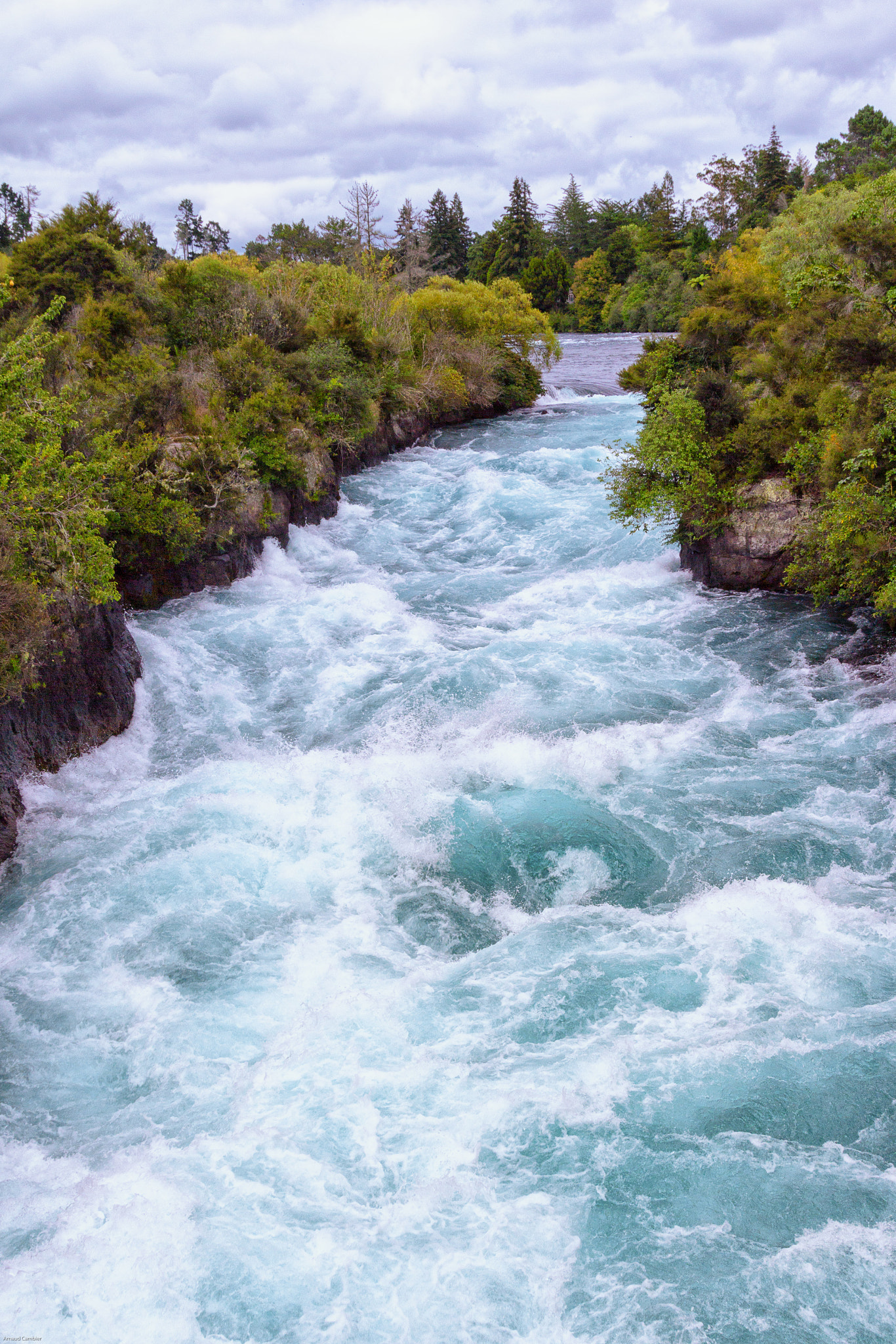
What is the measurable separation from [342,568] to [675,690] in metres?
9.87

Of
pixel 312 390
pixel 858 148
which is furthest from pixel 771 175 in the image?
pixel 312 390

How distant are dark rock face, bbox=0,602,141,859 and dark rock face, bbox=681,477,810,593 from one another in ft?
39.5

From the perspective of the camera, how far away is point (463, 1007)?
8.24 metres

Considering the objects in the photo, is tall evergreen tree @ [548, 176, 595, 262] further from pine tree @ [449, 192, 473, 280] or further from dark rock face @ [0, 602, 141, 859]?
dark rock face @ [0, 602, 141, 859]

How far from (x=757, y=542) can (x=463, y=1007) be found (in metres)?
12.8

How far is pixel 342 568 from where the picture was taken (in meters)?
21.3

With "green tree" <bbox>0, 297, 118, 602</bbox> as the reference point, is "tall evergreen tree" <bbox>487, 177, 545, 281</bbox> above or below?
above

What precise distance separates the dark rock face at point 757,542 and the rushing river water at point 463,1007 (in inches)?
101

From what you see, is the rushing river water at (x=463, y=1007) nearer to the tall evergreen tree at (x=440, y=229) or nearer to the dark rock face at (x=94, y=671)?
the dark rock face at (x=94, y=671)

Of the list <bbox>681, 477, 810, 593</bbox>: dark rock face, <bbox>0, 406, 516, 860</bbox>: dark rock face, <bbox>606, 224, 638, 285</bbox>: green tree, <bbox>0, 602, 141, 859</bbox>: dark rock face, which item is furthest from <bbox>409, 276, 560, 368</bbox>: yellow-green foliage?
<bbox>606, 224, 638, 285</bbox>: green tree

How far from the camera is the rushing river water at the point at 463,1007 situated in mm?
5918

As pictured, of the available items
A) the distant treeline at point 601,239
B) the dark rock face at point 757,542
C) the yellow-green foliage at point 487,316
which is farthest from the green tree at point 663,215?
the dark rock face at point 757,542

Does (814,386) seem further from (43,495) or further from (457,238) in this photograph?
(457,238)

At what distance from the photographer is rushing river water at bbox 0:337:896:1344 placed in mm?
5918
